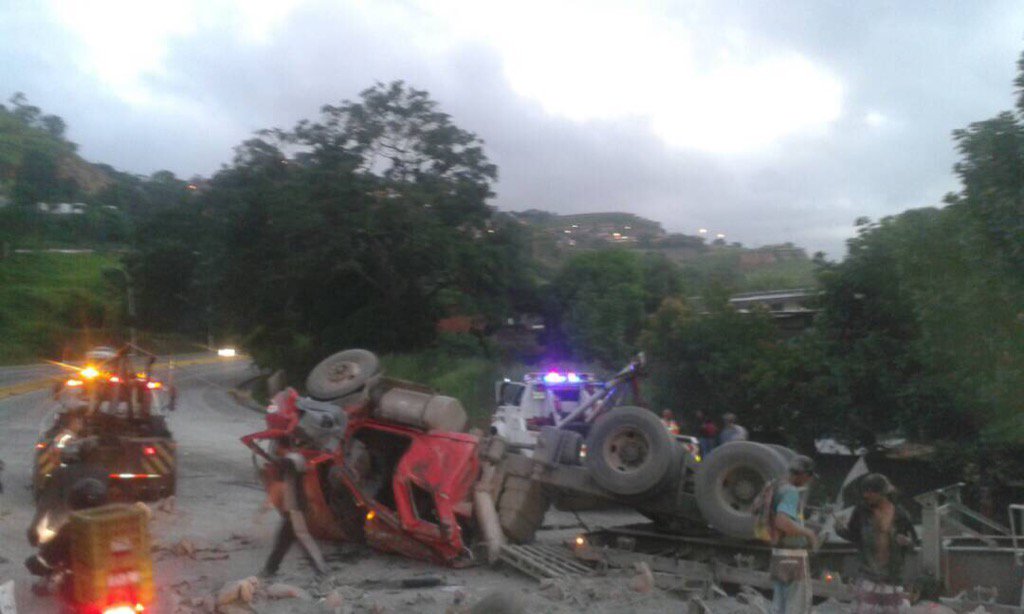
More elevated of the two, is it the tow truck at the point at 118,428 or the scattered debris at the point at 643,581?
the tow truck at the point at 118,428

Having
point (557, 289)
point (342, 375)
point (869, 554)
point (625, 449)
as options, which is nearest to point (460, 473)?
point (625, 449)

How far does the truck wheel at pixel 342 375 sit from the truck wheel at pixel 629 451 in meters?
3.05

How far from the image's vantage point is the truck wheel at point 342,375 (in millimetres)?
12914

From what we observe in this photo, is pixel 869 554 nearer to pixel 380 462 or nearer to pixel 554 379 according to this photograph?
pixel 380 462

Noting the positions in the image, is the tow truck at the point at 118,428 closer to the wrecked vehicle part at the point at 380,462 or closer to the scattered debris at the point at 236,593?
the wrecked vehicle part at the point at 380,462

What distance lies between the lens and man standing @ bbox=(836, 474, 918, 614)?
6828mm

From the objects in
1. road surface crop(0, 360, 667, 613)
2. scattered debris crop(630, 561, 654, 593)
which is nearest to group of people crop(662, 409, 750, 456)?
road surface crop(0, 360, 667, 613)

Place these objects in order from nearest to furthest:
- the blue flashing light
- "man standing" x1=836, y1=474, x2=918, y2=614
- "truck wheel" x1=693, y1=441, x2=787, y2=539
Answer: "man standing" x1=836, y1=474, x2=918, y2=614, "truck wheel" x1=693, y1=441, x2=787, y2=539, the blue flashing light

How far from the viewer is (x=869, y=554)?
691 cm

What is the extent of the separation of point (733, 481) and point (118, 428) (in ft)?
32.6

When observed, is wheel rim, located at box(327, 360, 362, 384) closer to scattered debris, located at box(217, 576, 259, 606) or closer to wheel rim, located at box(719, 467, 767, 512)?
scattered debris, located at box(217, 576, 259, 606)

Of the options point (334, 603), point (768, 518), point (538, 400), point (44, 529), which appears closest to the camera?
point (768, 518)

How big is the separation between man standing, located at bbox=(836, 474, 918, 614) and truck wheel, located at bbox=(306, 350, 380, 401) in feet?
24.1

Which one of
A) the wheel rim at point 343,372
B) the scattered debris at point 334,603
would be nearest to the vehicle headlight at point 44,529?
the scattered debris at point 334,603
